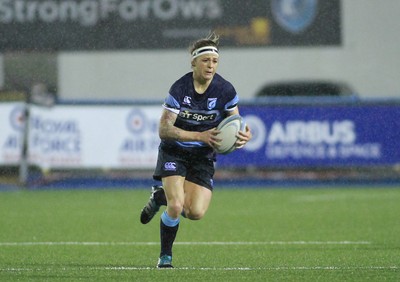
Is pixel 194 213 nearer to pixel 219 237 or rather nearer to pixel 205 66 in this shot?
pixel 205 66

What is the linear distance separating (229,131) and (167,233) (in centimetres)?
104

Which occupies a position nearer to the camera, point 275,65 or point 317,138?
point 317,138

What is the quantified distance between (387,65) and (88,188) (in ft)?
37.7

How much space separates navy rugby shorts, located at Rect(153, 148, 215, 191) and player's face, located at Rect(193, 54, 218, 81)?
2.38ft

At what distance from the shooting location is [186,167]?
1120cm

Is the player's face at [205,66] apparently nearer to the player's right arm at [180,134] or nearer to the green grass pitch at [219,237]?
the player's right arm at [180,134]

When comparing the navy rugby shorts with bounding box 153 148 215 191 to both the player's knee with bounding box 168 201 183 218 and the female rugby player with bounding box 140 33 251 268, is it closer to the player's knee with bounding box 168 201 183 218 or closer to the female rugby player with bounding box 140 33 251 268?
the female rugby player with bounding box 140 33 251 268

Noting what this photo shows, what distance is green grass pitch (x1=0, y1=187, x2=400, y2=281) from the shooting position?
10375 millimetres

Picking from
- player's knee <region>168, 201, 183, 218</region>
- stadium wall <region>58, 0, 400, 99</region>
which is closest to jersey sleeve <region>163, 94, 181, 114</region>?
player's knee <region>168, 201, 183, 218</region>

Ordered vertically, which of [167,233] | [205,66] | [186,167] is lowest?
[167,233]

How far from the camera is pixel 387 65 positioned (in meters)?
31.5

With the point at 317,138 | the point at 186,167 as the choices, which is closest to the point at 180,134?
the point at 186,167

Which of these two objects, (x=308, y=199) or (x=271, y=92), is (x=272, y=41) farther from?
(x=308, y=199)

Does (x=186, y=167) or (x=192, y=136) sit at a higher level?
(x=192, y=136)
